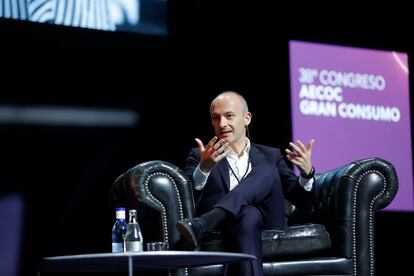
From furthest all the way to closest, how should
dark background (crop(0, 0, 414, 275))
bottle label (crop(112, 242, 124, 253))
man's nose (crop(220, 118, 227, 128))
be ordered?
dark background (crop(0, 0, 414, 275))
man's nose (crop(220, 118, 227, 128))
bottle label (crop(112, 242, 124, 253))

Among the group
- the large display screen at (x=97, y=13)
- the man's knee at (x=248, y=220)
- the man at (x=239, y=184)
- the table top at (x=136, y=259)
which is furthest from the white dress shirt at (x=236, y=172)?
the large display screen at (x=97, y=13)

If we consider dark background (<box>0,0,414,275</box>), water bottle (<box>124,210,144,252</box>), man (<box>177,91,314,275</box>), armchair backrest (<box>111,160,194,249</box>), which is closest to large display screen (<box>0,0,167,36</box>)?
dark background (<box>0,0,414,275</box>)

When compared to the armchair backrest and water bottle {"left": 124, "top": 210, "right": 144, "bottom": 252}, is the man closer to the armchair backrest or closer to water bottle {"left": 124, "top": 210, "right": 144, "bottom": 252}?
the armchair backrest

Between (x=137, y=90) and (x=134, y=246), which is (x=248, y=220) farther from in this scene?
(x=137, y=90)

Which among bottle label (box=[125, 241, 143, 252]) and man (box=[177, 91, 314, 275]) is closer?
bottle label (box=[125, 241, 143, 252])

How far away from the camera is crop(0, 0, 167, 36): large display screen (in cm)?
464

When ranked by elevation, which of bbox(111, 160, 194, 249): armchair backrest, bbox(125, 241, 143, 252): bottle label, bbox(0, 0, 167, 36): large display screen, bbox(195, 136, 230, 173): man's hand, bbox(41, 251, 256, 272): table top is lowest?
bbox(41, 251, 256, 272): table top

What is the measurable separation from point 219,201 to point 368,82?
2.89 metres

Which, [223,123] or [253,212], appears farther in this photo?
[223,123]

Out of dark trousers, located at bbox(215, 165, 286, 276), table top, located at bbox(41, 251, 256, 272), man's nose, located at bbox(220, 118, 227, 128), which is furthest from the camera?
man's nose, located at bbox(220, 118, 227, 128)

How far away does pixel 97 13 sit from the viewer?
4.80 meters

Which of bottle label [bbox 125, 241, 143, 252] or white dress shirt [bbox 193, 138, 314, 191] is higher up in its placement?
white dress shirt [bbox 193, 138, 314, 191]

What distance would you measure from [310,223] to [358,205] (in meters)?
0.27

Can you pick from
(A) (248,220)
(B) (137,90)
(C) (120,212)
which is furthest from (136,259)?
(B) (137,90)
